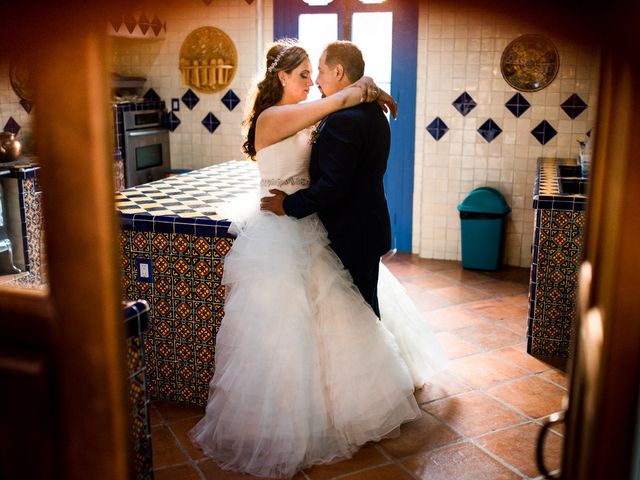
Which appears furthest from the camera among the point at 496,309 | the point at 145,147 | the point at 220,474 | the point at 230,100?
the point at 230,100

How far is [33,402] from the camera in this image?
1.32m

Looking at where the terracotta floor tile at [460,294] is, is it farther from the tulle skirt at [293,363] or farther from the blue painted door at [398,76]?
the tulle skirt at [293,363]

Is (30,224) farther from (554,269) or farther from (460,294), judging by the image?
(554,269)

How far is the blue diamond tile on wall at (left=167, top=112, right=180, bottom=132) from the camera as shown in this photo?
24.8 feet

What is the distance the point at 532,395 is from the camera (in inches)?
150

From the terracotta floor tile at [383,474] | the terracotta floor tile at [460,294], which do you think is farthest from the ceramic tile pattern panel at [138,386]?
the terracotta floor tile at [460,294]

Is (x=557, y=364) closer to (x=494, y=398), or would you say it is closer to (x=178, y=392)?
(x=494, y=398)

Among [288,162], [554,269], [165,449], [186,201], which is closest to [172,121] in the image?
[186,201]

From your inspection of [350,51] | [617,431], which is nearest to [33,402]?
[617,431]

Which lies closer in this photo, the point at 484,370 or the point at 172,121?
the point at 484,370

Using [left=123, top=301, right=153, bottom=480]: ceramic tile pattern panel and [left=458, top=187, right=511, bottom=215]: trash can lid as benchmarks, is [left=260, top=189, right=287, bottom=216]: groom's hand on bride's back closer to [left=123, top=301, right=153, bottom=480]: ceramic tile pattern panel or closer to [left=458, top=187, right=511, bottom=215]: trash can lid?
[left=123, top=301, right=153, bottom=480]: ceramic tile pattern panel

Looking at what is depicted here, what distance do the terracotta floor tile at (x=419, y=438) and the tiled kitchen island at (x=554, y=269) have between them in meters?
1.29

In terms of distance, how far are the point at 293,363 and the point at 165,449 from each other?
81 cm

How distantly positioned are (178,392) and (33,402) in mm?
2463
